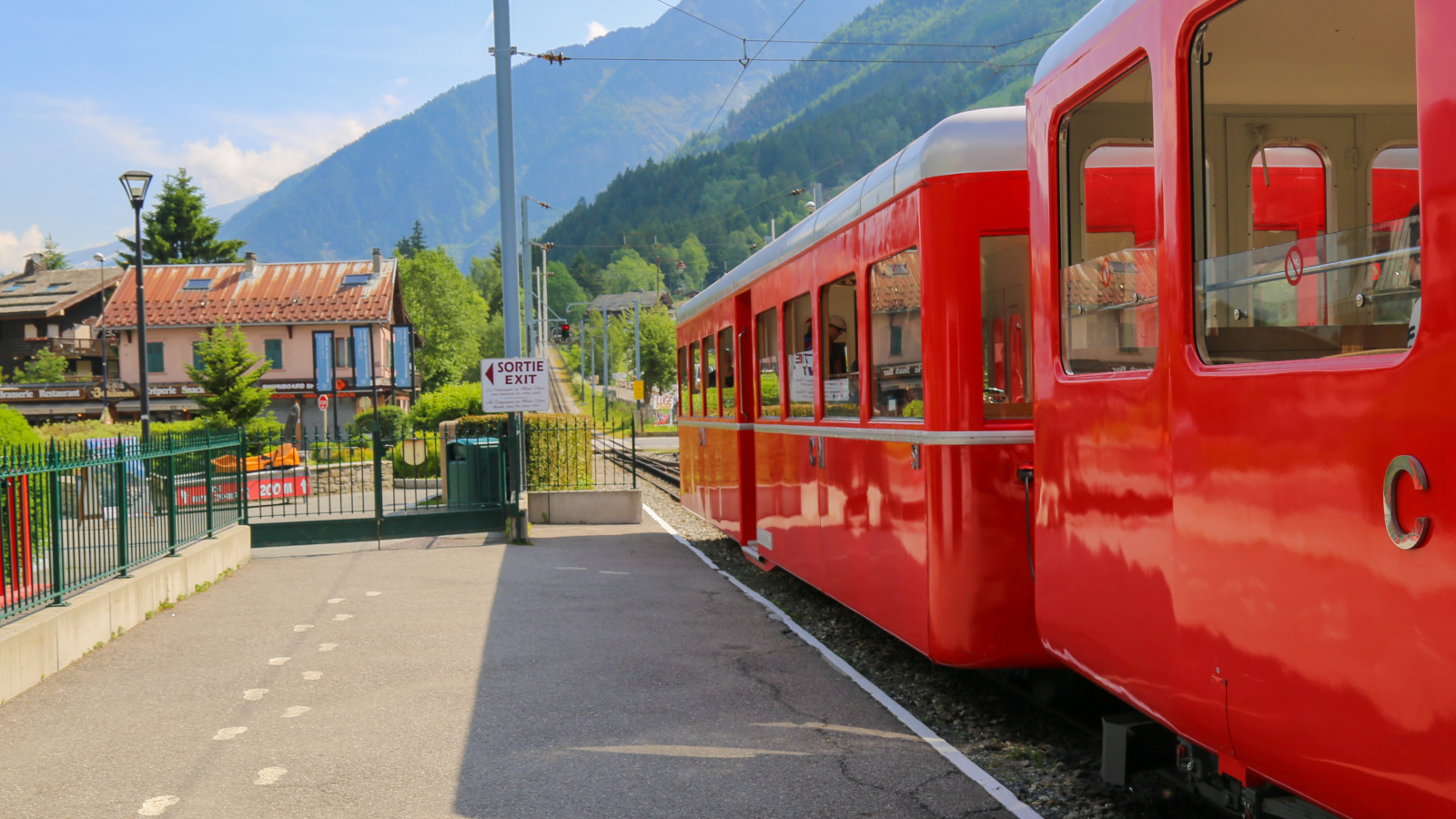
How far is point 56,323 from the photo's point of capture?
72688 millimetres

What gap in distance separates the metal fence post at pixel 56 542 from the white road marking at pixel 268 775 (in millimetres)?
3243

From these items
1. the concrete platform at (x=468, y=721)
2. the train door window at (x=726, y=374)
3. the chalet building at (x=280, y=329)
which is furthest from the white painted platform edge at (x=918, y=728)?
the chalet building at (x=280, y=329)

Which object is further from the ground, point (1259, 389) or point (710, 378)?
point (710, 378)

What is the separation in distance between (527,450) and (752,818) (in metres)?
12.2

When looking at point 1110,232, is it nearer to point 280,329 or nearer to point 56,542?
point 56,542

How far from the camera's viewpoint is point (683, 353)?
Answer: 1441cm

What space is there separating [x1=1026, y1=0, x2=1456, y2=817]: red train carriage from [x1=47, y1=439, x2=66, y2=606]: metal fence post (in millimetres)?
6313

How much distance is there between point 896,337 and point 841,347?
44.9 inches

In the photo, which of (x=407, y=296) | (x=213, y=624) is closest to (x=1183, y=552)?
(x=213, y=624)

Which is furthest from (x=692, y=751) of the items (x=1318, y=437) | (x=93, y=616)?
(x=93, y=616)

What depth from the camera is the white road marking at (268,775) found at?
5.27 meters

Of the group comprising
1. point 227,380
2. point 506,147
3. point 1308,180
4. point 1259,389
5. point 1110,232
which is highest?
point 506,147

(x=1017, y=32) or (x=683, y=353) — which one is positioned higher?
(x=1017, y=32)

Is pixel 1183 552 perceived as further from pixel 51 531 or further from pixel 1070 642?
pixel 51 531
